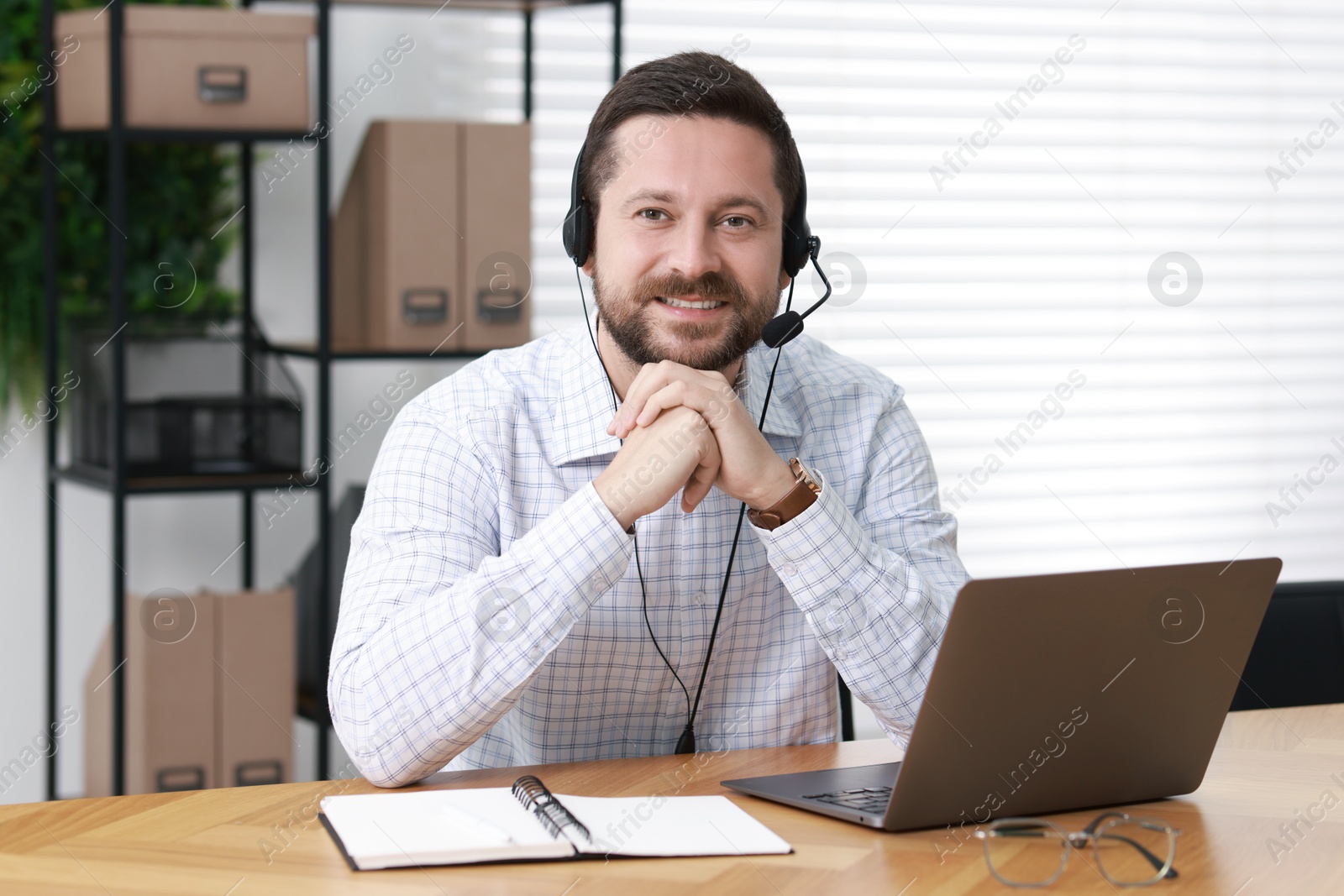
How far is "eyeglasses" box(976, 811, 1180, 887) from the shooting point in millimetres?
861

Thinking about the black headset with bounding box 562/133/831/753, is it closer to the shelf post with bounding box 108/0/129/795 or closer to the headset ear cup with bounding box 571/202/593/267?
the headset ear cup with bounding box 571/202/593/267

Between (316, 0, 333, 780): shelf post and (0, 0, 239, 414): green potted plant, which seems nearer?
(316, 0, 333, 780): shelf post

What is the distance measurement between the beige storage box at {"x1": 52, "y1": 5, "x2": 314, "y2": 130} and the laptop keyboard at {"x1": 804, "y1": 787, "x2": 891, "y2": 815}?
149cm

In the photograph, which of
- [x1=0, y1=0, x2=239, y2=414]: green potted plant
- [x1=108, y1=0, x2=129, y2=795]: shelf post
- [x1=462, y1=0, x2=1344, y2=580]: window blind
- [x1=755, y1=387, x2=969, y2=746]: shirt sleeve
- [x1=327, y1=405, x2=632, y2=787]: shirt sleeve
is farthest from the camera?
[x1=462, y1=0, x2=1344, y2=580]: window blind

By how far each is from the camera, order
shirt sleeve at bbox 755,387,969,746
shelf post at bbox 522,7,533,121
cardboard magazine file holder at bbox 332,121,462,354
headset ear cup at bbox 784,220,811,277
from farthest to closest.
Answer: shelf post at bbox 522,7,533,121 → cardboard magazine file holder at bbox 332,121,462,354 → headset ear cup at bbox 784,220,811,277 → shirt sleeve at bbox 755,387,969,746

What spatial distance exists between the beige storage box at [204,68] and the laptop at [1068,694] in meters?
1.48

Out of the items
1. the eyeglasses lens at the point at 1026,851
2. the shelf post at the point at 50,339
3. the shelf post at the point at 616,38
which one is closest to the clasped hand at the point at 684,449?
the eyeglasses lens at the point at 1026,851

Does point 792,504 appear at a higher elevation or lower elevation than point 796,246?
lower

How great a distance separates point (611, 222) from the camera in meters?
1.39

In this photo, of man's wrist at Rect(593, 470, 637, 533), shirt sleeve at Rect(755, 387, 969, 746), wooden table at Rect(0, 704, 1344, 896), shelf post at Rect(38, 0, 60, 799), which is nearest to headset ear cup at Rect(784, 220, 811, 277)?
shirt sleeve at Rect(755, 387, 969, 746)

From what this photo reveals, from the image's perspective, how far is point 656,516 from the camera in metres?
1.38

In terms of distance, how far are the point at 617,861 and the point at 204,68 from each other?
1599 mm

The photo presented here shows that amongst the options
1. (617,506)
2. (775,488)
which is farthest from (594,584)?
(775,488)

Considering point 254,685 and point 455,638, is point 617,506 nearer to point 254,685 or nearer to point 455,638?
point 455,638
